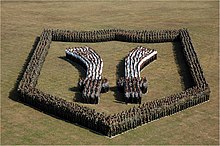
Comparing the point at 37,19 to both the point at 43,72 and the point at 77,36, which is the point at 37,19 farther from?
the point at 43,72

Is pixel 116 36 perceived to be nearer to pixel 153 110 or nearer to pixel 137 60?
pixel 137 60

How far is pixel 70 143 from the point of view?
96.1 ft

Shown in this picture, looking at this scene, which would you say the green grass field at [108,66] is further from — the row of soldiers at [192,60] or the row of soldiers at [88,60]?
the row of soldiers at [192,60]

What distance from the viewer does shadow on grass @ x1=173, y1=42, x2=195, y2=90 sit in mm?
39088

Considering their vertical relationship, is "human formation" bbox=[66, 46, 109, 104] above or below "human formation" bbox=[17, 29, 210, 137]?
above

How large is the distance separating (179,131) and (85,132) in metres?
7.23

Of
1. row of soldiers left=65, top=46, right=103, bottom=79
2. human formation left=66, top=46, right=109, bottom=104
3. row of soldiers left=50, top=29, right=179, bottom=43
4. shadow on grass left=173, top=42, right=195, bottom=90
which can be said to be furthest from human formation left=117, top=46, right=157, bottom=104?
row of soldiers left=50, top=29, right=179, bottom=43

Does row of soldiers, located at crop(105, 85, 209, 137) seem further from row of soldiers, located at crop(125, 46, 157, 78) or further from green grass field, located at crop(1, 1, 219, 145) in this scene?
row of soldiers, located at crop(125, 46, 157, 78)

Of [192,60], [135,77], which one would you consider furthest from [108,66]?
[192,60]

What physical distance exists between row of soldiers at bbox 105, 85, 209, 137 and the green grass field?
1.69 feet

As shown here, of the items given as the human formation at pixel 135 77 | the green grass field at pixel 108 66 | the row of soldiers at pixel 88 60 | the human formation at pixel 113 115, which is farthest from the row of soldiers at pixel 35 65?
the human formation at pixel 135 77

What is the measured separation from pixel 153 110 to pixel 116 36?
22744 millimetres

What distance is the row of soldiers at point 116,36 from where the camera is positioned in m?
51.8

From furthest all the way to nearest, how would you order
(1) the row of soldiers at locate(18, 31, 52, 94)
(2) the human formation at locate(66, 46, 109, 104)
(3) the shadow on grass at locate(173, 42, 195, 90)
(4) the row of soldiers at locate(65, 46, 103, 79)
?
(4) the row of soldiers at locate(65, 46, 103, 79), (3) the shadow on grass at locate(173, 42, 195, 90), (1) the row of soldiers at locate(18, 31, 52, 94), (2) the human formation at locate(66, 46, 109, 104)
